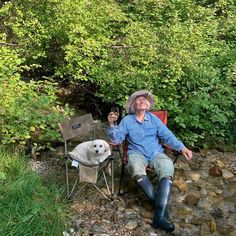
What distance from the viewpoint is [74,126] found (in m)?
4.23

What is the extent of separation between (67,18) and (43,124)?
1693 millimetres

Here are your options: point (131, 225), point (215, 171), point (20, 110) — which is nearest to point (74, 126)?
point (20, 110)

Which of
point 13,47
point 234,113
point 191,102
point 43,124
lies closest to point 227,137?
point 234,113

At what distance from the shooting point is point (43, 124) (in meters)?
4.33

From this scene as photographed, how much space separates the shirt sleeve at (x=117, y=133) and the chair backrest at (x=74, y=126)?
12.9 inches

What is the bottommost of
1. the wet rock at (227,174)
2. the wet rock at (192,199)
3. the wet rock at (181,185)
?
the wet rock at (227,174)

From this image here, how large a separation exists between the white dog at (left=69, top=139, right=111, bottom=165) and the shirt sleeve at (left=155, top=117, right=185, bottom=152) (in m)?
0.66

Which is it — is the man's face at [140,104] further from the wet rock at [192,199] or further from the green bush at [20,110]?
the wet rock at [192,199]

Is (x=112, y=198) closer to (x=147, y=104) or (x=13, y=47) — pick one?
(x=147, y=104)

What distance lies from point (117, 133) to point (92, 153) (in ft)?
1.28

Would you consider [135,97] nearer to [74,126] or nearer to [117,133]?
[117,133]

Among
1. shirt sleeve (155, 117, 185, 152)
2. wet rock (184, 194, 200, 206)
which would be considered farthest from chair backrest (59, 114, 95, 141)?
wet rock (184, 194, 200, 206)

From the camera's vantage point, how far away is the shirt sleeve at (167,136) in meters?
4.16

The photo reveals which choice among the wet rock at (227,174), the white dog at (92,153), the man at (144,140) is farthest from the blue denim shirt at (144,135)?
the wet rock at (227,174)
